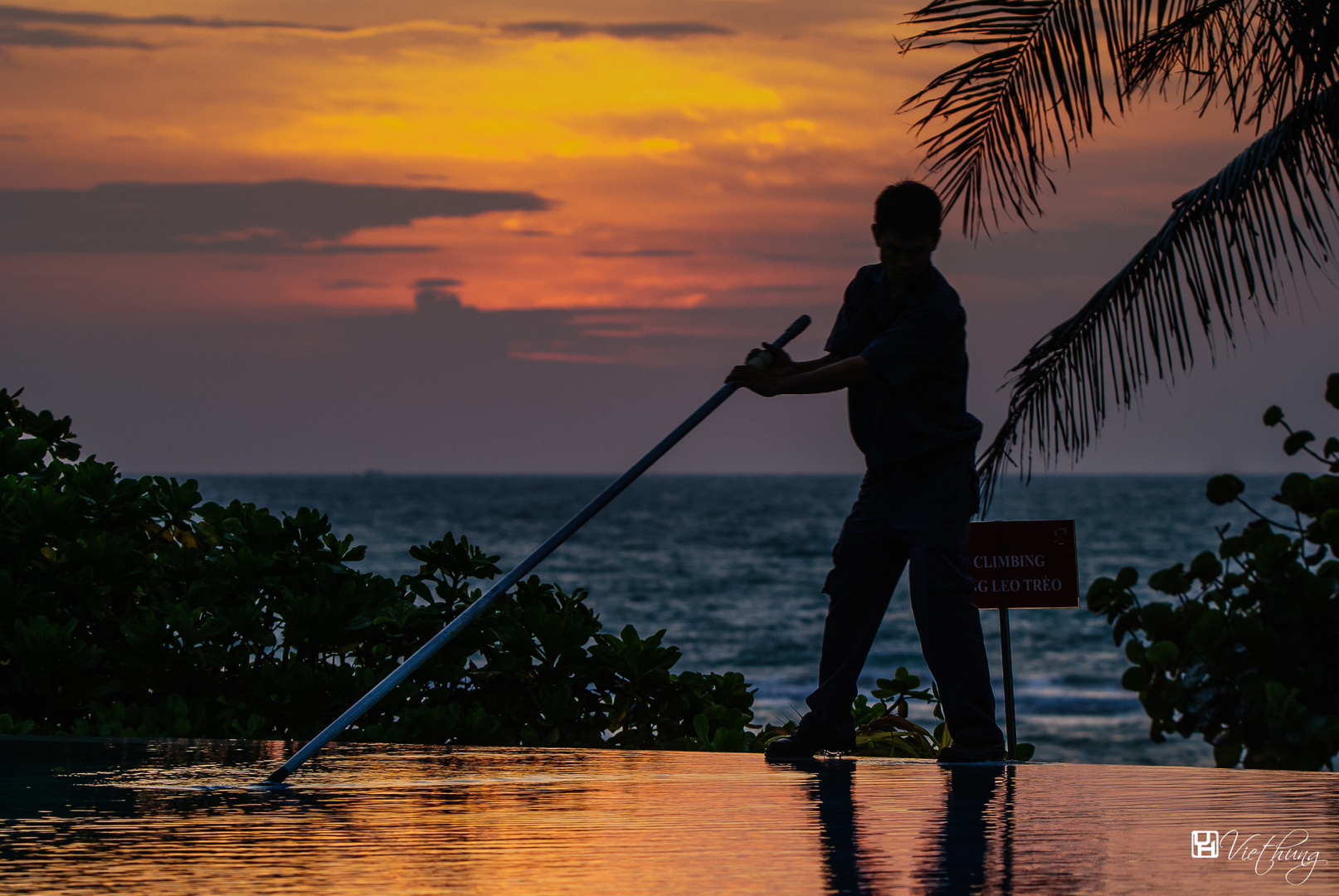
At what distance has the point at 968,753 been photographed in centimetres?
413

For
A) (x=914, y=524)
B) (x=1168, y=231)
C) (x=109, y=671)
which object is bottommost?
(x=109, y=671)

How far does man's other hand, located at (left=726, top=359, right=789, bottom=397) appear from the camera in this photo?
13.9ft

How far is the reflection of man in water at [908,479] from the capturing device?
4.15 metres

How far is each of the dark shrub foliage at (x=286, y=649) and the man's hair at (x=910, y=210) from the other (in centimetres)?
177

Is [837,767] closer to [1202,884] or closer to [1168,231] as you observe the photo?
[1202,884]

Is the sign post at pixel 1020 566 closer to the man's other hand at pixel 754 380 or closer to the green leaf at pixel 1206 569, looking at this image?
the man's other hand at pixel 754 380

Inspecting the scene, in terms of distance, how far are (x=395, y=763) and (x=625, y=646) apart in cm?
138

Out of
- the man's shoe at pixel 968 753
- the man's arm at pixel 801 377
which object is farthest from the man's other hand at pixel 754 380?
the man's shoe at pixel 968 753

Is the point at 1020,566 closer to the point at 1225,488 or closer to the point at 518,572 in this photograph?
the point at 518,572

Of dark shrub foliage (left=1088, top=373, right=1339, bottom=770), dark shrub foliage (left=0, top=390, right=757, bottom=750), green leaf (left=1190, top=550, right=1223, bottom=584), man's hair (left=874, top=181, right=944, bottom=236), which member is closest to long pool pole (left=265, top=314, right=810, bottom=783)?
man's hair (left=874, top=181, right=944, bottom=236)

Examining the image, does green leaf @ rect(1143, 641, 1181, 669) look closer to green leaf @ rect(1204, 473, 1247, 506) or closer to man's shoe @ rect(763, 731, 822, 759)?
green leaf @ rect(1204, 473, 1247, 506)

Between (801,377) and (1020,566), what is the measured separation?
108cm

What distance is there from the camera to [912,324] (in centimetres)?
415

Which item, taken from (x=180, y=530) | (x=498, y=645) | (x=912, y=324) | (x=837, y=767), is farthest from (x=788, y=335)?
(x=180, y=530)
